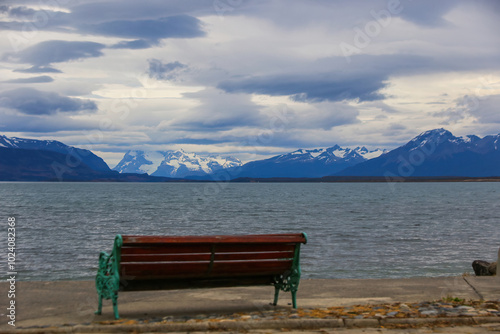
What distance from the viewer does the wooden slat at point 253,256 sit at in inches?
286

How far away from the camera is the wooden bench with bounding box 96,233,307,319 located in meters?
6.82

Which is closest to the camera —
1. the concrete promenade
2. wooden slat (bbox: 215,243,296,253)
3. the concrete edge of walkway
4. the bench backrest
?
the concrete edge of walkway

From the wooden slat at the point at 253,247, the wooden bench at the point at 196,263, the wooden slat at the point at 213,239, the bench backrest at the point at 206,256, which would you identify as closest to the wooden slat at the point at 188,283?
the wooden bench at the point at 196,263

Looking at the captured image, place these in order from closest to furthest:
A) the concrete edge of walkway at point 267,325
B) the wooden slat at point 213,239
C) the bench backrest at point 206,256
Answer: the concrete edge of walkway at point 267,325, the wooden slat at point 213,239, the bench backrest at point 206,256

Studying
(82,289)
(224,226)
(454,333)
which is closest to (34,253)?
(82,289)

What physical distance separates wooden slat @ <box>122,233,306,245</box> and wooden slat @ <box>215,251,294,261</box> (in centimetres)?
23

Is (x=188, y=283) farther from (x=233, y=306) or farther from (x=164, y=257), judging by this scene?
(x=233, y=306)

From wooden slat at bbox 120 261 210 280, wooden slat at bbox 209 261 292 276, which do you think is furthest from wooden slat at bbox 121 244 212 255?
wooden slat at bbox 209 261 292 276

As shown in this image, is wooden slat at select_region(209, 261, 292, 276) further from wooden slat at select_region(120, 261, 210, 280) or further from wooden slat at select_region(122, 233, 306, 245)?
wooden slat at select_region(122, 233, 306, 245)

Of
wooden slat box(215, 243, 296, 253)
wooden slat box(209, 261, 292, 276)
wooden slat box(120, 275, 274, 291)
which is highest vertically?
wooden slat box(215, 243, 296, 253)

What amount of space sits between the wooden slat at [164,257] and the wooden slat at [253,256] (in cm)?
19

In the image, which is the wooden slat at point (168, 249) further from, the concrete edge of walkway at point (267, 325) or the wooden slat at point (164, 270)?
the concrete edge of walkway at point (267, 325)

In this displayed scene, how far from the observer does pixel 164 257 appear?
22.7 ft

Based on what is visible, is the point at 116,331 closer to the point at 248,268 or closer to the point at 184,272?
the point at 184,272
